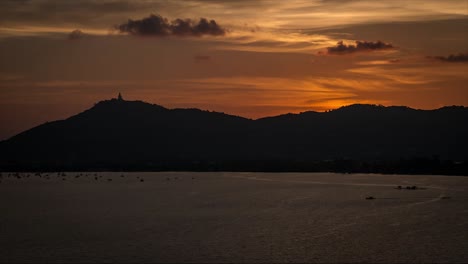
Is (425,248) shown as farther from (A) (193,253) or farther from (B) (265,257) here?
(A) (193,253)

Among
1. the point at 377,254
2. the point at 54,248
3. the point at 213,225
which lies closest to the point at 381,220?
the point at 213,225

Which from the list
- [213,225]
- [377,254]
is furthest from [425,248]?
[213,225]

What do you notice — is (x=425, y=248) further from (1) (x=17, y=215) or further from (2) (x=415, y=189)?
(2) (x=415, y=189)

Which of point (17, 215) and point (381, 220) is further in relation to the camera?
point (17, 215)

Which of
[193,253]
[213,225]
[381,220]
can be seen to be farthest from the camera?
[381,220]

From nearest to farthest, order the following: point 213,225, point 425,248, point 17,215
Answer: point 425,248
point 213,225
point 17,215

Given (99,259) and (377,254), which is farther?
(377,254)

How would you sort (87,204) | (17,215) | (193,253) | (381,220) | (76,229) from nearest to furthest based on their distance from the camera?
1. (193,253)
2. (76,229)
3. (381,220)
4. (17,215)
5. (87,204)

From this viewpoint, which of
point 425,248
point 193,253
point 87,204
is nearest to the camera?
point 193,253
